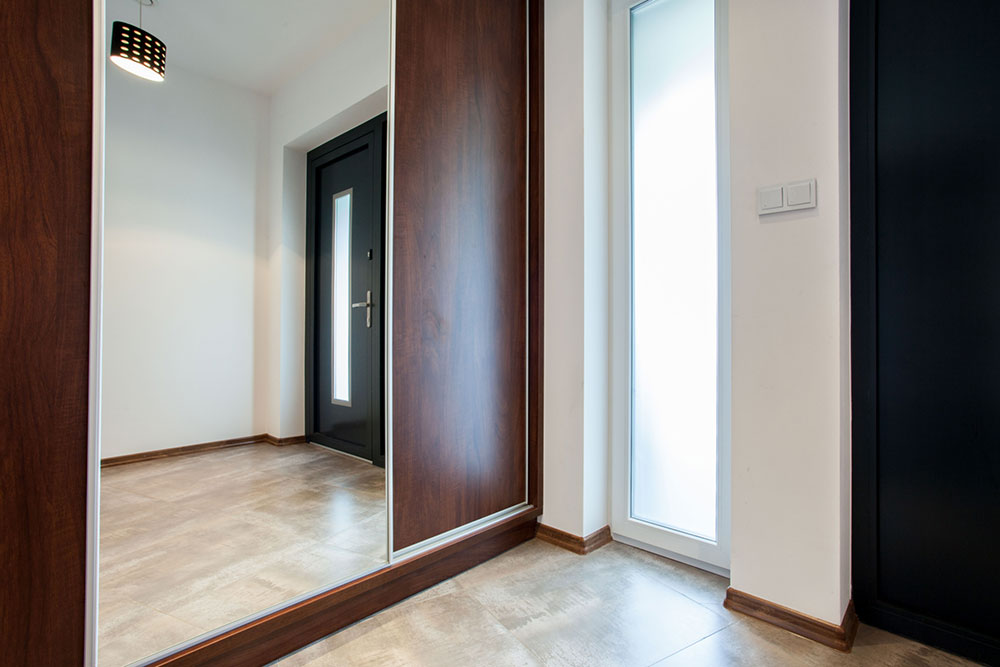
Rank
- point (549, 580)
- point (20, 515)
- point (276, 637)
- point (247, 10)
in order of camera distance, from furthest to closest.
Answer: point (549, 580) → point (247, 10) → point (276, 637) → point (20, 515)

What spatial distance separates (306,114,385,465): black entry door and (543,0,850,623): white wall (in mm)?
1398

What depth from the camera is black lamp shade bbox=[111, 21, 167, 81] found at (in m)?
1.18

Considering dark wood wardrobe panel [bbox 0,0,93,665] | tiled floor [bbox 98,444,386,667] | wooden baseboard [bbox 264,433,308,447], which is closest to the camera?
dark wood wardrobe panel [bbox 0,0,93,665]

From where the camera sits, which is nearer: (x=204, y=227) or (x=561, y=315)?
(x=204, y=227)

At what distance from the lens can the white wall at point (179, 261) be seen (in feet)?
4.37

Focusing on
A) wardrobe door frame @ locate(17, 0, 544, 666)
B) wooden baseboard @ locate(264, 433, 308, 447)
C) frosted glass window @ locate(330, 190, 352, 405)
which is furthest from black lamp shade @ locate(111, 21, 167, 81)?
wooden baseboard @ locate(264, 433, 308, 447)

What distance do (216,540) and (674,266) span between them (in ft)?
6.25

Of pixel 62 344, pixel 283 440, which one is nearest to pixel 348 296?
pixel 283 440

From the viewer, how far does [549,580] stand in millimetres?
1765

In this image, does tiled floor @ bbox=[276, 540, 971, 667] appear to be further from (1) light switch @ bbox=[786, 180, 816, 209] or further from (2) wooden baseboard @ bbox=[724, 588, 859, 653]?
(1) light switch @ bbox=[786, 180, 816, 209]
